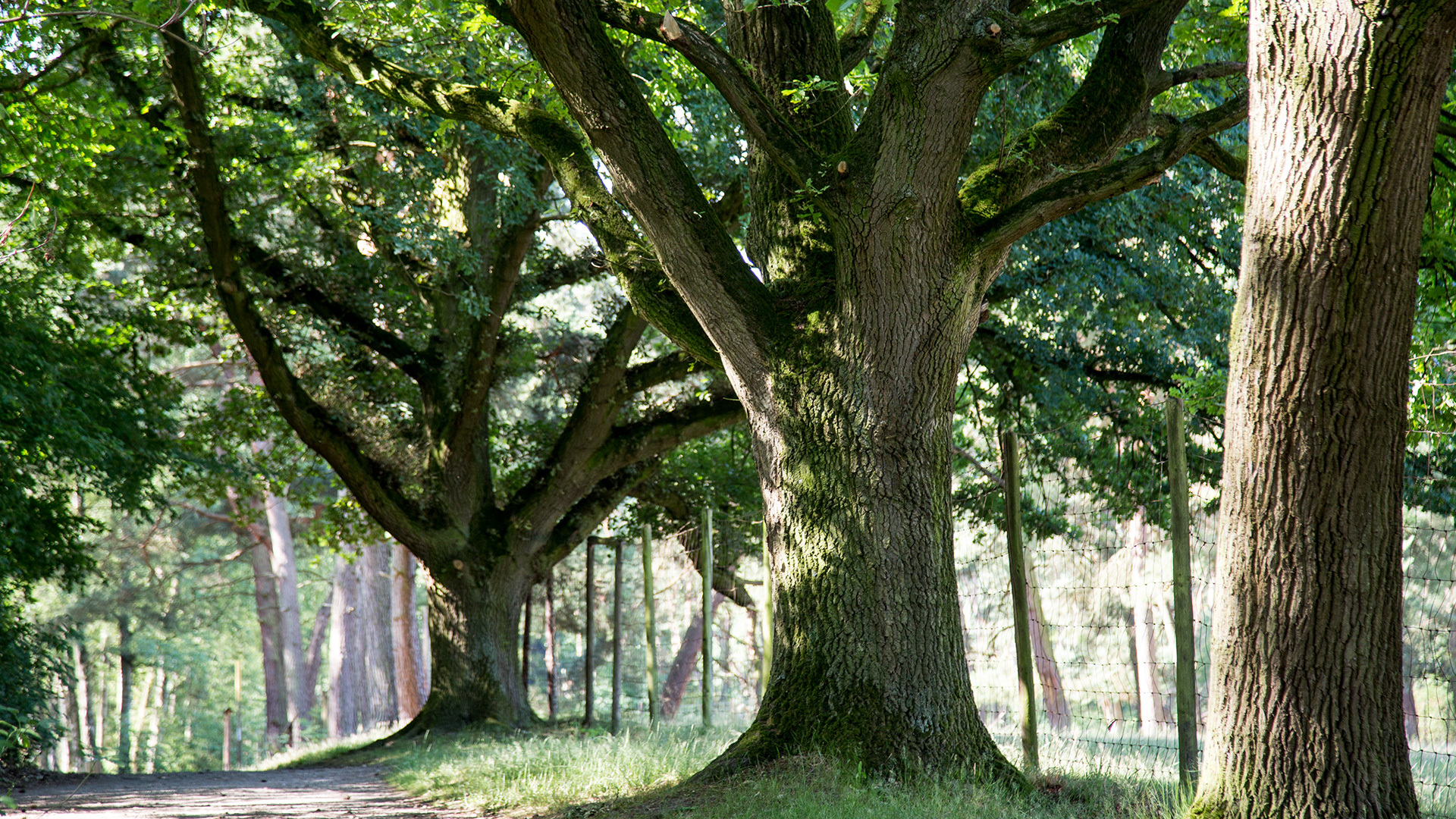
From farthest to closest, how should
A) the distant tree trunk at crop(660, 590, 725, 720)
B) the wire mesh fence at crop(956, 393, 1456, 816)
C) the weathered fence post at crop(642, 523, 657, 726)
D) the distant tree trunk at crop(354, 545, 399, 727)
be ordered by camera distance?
the distant tree trunk at crop(660, 590, 725, 720), the distant tree trunk at crop(354, 545, 399, 727), the weathered fence post at crop(642, 523, 657, 726), the wire mesh fence at crop(956, 393, 1456, 816)

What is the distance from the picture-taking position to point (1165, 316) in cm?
1132

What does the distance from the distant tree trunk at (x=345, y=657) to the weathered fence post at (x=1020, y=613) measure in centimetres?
1818

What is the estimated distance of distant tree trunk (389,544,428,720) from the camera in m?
20.8

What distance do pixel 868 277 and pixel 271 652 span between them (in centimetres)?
2370

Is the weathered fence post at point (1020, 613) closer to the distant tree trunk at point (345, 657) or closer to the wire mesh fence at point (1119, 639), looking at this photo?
the wire mesh fence at point (1119, 639)

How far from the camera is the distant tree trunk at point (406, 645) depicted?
68.3ft

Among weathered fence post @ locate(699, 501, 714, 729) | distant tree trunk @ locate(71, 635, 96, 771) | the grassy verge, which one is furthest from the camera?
distant tree trunk @ locate(71, 635, 96, 771)

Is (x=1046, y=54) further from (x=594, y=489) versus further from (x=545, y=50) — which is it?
(x=594, y=489)

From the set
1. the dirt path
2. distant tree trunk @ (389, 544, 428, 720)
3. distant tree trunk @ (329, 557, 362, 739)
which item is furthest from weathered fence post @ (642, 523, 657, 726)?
distant tree trunk @ (329, 557, 362, 739)

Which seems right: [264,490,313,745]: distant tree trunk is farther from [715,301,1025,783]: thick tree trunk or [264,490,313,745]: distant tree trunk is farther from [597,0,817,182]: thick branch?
[715,301,1025,783]: thick tree trunk

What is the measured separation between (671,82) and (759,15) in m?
2.15

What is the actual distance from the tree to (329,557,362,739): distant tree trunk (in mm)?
17877

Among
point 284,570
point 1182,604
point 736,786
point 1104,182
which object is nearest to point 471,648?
point 736,786

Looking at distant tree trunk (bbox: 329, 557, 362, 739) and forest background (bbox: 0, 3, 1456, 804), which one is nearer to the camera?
forest background (bbox: 0, 3, 1456, 804)
